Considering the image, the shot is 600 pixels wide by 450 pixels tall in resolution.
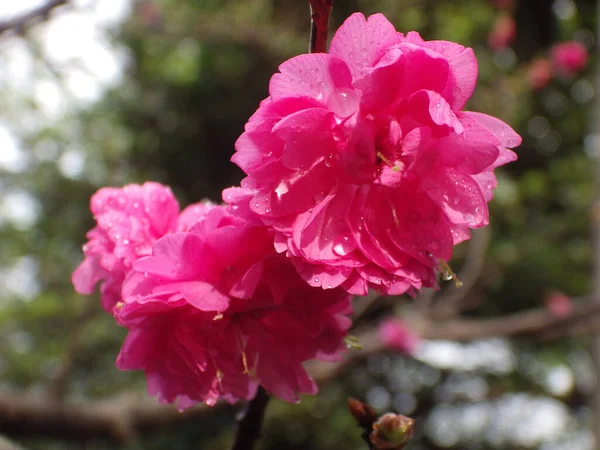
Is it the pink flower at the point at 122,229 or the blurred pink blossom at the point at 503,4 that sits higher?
the pink flower at the point at 122,229

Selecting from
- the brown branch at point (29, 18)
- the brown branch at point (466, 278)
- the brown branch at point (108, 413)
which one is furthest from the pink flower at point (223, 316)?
the brown branch at point (466, 278)

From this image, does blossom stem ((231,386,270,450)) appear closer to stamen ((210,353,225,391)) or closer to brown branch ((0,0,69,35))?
stamen ((210,353,225,391))

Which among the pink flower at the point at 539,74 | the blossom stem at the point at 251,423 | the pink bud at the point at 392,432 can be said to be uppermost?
the pink bud at the point at 392,432

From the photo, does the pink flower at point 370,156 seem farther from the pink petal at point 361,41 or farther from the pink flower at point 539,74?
the pink flower at point 539,74

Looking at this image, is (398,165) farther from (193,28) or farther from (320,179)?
(193,28)

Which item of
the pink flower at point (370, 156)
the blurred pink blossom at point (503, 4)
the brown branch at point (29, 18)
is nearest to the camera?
the pink flower at point (370, 156)

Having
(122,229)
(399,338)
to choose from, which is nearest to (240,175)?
(399,338)

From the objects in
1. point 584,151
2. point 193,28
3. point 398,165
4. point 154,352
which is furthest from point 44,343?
point 584,151
